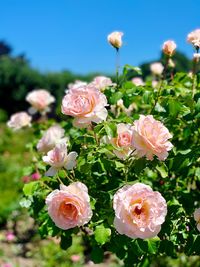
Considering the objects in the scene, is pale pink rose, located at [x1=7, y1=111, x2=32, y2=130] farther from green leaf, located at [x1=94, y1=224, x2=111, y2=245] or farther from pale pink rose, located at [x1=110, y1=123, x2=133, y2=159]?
green leaf, located at [x1=94, y1=224, x2=111, y2=245]

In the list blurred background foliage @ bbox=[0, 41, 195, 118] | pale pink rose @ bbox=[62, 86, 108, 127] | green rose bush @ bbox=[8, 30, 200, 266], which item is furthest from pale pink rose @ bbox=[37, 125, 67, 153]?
blurred background foliage @ bbox=[0, 41, 195, 118]

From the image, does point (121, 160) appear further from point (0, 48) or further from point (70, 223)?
point (0, 48)

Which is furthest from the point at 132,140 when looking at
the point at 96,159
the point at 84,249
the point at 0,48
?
the point at 0,48

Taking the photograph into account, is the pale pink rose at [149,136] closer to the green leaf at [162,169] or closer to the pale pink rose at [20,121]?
the green leaf at [162,169]

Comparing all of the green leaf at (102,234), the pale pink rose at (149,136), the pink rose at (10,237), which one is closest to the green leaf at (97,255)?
the green leaf at (102,234)

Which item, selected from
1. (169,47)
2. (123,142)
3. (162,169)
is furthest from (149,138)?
(169,47)
